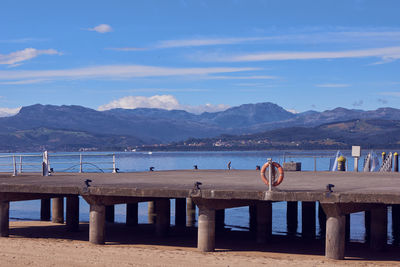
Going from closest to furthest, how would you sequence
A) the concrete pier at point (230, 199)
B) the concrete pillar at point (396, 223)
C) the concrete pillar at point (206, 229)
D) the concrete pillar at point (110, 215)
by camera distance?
the concrete pier at point (230, 199) < the concrete pillar at point (206, 229) < the concrete pillar at point (396, 223) < the concrete pillar at point (110, 215)

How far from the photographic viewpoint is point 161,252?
75.0ft

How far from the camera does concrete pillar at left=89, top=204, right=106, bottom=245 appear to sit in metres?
24.1

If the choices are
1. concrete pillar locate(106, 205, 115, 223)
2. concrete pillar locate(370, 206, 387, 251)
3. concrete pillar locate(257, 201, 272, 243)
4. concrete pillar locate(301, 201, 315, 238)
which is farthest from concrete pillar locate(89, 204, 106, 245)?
concrete pillar locate(106, 205, 115, 223)

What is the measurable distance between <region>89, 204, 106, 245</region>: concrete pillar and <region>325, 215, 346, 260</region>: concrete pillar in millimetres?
8468

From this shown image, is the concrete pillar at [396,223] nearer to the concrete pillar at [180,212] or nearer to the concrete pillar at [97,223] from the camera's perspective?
the concrete pillar at [180,212]

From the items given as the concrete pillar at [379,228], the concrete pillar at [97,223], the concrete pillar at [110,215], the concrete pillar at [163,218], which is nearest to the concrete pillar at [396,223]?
the concrete pillar at [379,228]

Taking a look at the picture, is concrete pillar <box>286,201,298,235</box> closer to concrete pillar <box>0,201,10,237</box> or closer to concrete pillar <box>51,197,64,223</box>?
concrete pillar <box>51,197,64,223</box>

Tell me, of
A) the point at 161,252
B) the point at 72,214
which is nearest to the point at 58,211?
the point at 72,214

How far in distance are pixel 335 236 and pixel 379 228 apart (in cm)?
471

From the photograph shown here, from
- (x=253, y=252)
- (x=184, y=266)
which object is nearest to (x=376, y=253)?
(x=253, y=252)

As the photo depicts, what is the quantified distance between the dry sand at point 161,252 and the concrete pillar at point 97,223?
0.41m

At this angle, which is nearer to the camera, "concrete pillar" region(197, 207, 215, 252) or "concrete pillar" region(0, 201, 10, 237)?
"concrete pillar" region(197, 207, 215, 252)

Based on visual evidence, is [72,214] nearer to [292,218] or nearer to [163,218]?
[163,218]

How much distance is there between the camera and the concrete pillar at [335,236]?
2042 centimetres
